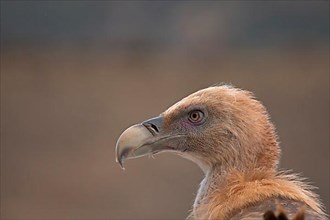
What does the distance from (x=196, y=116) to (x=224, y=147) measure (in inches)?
6.3

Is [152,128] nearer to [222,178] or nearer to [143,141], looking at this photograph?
[143,141]

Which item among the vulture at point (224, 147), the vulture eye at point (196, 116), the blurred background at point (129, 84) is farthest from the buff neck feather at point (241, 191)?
the blurred background at point (129, 84)

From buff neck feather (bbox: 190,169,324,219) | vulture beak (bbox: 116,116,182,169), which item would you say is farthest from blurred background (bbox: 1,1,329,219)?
buff neck feather (bbox: 190,169,324,219)

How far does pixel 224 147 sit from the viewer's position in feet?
11.4

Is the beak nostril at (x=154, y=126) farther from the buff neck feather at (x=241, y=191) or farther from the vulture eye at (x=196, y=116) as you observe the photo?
the buff neck feather at (x=241, y=191)

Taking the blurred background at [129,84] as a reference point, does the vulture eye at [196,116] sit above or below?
below

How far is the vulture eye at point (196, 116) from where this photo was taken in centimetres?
353

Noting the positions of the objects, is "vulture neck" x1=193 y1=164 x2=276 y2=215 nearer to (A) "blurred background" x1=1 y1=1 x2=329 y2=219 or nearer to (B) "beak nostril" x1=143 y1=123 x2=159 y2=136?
(B) "beak nostril" x1=143 y1=123 x2=159 y2=136

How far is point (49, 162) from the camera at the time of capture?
7609 mm

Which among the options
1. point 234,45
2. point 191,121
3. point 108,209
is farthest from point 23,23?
point 191,121

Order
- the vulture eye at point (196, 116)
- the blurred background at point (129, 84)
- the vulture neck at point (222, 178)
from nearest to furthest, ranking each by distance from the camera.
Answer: the vulture neck at point (222, 178) → the vulture eye at point (196, 116) → the blurred background at point (129, 84)

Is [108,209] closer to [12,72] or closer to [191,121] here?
[12,72]

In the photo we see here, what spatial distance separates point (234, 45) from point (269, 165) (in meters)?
6.00

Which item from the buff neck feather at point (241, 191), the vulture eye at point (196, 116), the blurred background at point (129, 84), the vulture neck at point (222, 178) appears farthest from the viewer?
the blurred background at point (129, 84)
